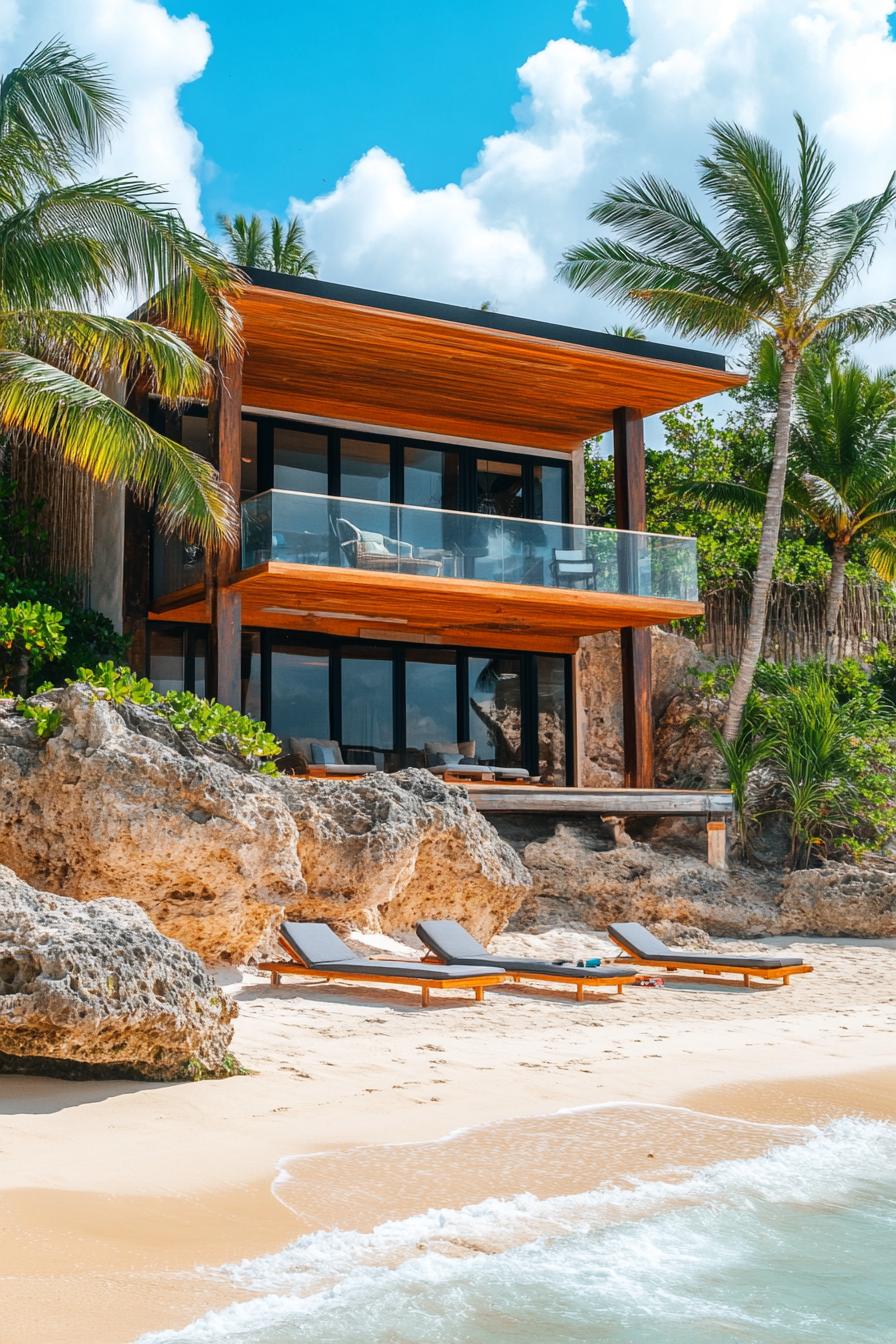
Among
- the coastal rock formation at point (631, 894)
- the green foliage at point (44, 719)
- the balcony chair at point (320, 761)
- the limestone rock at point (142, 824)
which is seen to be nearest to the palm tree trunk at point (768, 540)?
the coastal rock formation at point (631, 894)

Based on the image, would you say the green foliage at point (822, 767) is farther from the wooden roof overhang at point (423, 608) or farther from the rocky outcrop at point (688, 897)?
the wooden roof overhang at point (423, 608)

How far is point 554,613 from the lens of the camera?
717 inches

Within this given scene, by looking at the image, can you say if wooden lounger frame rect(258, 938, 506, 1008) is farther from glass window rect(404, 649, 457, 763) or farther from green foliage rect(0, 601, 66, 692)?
glass window rect(404, 649, 457, 763)

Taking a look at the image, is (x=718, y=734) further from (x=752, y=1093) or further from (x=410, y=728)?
(x=752, y=1093)

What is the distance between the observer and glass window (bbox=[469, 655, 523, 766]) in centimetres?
1980

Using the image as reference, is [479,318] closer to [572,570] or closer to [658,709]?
[572,570]

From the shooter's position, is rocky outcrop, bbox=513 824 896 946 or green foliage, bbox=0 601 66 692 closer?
green foliage, bbox=0 601 66 692

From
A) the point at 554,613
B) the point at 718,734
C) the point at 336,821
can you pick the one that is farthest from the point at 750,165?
the point at 336,821

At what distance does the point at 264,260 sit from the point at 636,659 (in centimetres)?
1460

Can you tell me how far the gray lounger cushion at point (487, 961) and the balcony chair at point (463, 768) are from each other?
5277 mm

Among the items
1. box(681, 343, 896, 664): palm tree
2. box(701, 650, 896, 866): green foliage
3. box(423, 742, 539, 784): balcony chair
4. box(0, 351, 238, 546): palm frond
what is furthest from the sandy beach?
box(681, 343, 896, 664): palm tree

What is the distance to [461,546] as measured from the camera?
54.1ft

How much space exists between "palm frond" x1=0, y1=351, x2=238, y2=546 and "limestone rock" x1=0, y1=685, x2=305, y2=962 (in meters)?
3.30

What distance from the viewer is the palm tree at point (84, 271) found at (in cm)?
1239
